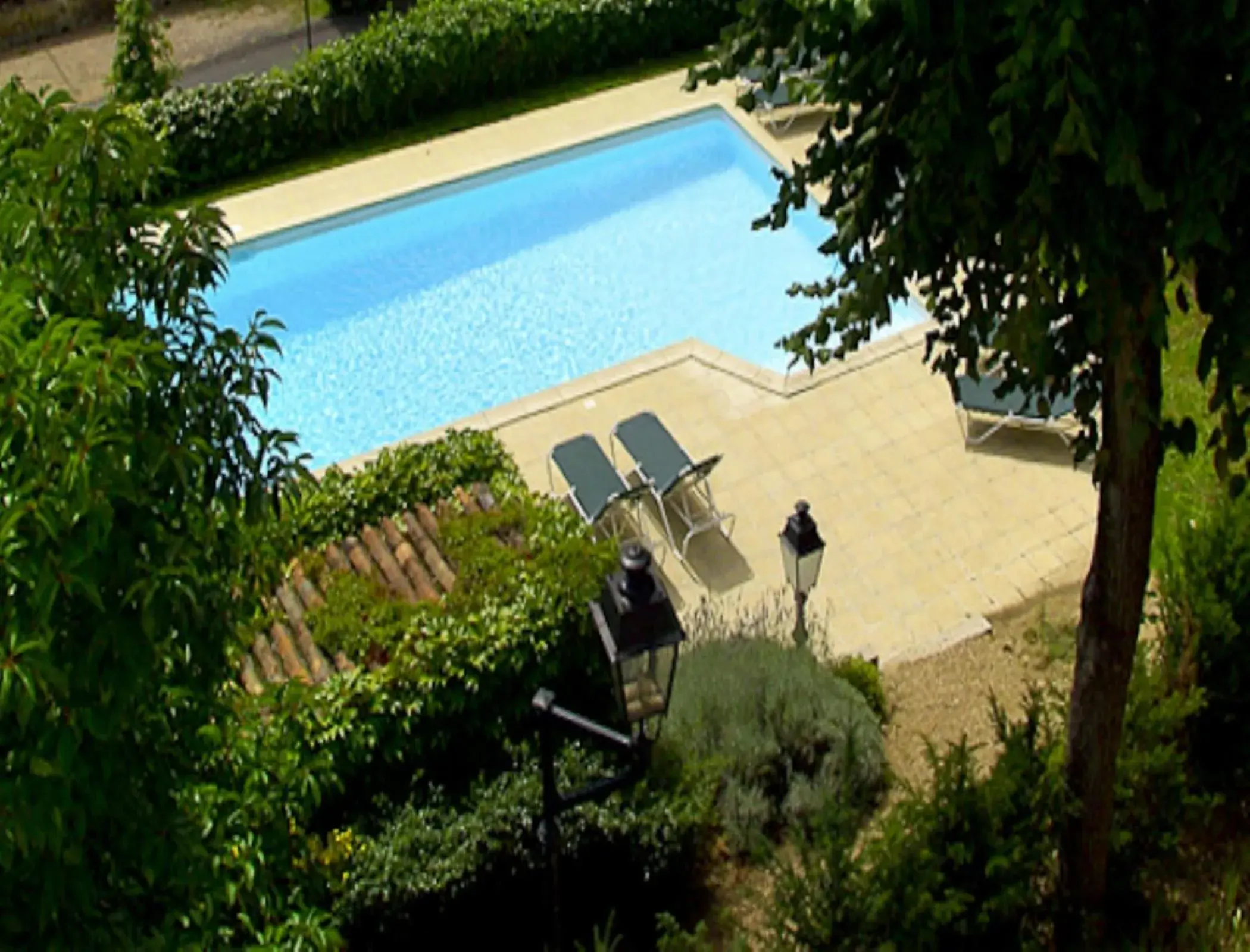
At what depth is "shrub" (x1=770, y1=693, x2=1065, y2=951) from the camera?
649cm

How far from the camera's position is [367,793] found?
798 centimetres

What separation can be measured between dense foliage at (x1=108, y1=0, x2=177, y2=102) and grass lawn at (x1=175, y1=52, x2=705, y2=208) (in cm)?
142

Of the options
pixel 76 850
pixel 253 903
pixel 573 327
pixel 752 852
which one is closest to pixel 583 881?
pixel 752 852

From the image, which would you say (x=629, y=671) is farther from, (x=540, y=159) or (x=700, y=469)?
(x=540, y=159)

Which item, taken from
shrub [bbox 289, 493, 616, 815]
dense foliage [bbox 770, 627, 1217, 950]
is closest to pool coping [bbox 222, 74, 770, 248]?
shrub [bbox 289, 493, 616, 815]

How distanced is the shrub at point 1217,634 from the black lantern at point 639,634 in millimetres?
3514

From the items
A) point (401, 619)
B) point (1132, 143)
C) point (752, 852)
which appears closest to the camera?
point (1132, 143)

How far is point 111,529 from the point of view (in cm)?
393

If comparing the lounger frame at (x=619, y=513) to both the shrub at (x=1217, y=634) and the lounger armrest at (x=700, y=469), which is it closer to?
the lounger armrest at (x=700, y=469)

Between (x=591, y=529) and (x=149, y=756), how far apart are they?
4218 mm

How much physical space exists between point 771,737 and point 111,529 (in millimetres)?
5123

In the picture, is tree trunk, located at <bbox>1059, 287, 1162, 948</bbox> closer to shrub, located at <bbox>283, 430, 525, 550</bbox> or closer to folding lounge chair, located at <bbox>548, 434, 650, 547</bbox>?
shrub, located at <bbox>283, 430, 525, 550</bbox>

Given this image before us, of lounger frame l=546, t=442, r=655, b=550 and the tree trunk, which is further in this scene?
lounger frame l=546, t=442, r=655, b=550

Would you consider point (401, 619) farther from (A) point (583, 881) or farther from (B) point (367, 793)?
(A) point (583, 881)
